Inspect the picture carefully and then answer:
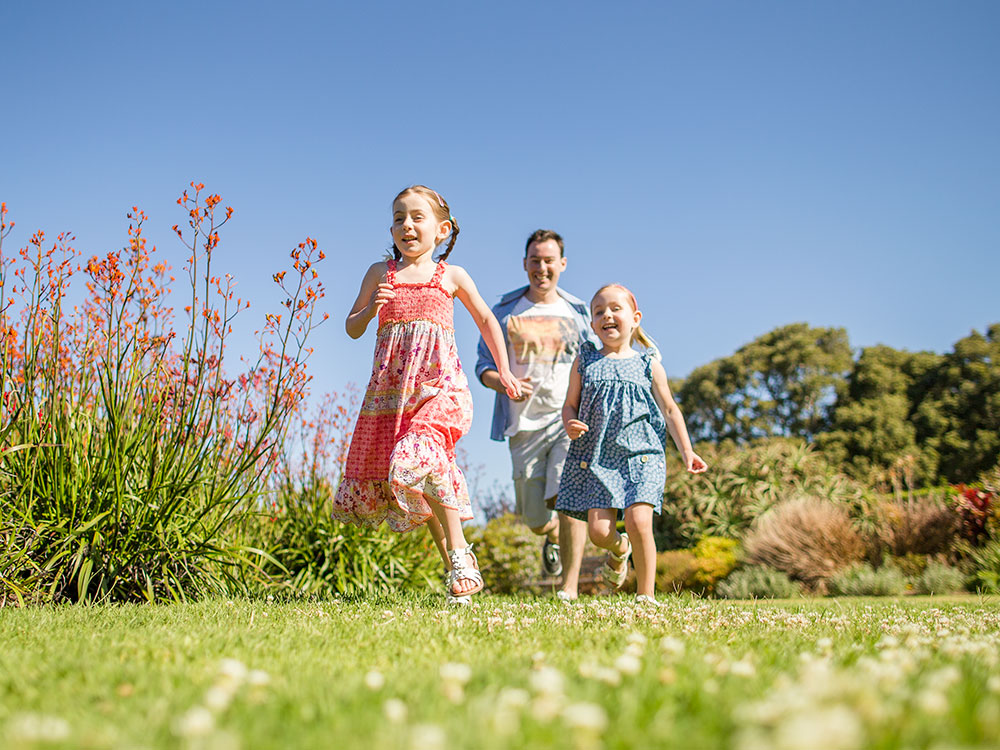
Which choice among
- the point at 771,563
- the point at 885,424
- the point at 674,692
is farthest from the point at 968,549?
the point at 885,424

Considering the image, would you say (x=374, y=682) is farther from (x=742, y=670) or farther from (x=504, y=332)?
(x=504, y=332)

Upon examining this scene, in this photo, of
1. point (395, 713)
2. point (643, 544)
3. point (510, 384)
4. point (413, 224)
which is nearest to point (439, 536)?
point (510, 384)

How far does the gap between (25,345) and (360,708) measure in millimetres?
4123

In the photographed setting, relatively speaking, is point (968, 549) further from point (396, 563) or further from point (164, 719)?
point (164, 719)

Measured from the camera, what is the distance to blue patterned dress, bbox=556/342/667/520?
5.11 metres

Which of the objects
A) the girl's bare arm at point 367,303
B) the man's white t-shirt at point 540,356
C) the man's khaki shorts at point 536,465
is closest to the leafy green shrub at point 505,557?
the man's khaki shorts at point 536,465

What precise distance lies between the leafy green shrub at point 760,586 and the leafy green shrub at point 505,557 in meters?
2.38

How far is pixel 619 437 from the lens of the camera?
527 centimetres

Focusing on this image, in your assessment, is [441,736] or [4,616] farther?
[4,616]

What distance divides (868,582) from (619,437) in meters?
4.77

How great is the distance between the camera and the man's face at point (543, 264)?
259 inches

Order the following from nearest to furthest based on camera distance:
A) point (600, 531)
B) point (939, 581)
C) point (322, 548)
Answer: point (600, 531) < point (322, 548) < point (939, 581)

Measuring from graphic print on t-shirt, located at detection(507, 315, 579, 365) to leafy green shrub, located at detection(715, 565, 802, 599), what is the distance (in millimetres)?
4071

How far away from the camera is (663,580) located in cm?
987
